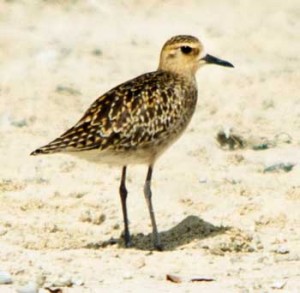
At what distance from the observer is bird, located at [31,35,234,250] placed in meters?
10.4

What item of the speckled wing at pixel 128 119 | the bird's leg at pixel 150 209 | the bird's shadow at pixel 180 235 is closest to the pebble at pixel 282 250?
the bird's shadow at pixel 180 235

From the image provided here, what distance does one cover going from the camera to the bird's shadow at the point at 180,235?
34.7 feet

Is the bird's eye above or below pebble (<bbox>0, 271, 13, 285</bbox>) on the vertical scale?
above

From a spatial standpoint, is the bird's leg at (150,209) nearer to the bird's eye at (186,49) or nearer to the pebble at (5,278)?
the bird's eye at (186,49)

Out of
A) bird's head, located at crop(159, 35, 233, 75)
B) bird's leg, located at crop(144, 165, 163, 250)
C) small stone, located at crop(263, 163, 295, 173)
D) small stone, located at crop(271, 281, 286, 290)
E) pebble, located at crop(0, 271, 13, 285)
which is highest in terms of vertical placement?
bird's head, located at crop(159, 35, 233, 75)

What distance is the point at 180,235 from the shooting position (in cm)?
1075

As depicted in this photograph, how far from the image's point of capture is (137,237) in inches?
Result: 428

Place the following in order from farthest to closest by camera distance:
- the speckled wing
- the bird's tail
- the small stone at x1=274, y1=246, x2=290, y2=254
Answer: the speckled wing
the bird's tail
the small stone at x1=274, y1=246, x2=290, y2=254

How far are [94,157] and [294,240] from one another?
1.62 meters

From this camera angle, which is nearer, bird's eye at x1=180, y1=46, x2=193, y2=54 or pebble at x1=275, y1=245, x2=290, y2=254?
pebble at x1=275, y1=245, x2=290, y2=254

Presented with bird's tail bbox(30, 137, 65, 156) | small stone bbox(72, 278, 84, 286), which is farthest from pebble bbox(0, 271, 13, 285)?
bird's tail bbox(30, 137, 65, 156)

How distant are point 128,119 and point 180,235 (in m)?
0.99

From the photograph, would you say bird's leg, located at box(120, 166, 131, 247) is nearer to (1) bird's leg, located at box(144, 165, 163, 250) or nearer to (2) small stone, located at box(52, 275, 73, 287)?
(1) bird's leg, located at box(144, 165, 163, 250)

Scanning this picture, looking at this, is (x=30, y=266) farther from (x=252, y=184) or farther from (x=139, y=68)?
(x=139, y=68)
